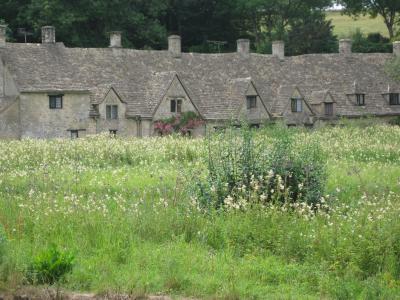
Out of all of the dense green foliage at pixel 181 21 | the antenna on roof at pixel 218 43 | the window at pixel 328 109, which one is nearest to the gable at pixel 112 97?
the dense green foliage at pixel 181 21

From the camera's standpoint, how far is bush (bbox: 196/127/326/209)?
16.8 m

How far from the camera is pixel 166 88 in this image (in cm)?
5291

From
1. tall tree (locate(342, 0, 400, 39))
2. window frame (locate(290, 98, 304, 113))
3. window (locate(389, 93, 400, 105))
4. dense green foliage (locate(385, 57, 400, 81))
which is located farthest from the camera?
tall tree (locate(342, 0, 400, 39))

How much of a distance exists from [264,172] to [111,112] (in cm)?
3603

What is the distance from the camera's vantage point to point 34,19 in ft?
217

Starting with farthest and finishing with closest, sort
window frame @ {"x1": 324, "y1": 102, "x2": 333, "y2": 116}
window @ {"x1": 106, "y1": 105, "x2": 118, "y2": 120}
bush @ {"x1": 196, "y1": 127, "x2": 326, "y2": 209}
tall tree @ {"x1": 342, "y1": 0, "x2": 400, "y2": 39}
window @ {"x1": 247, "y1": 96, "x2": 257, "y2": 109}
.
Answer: tall tree @ {"x1": 342, "y1": 0, "x2": 400, "y2": 39}, window frame @ {"x1": 324, "y1": 102, "x2": 333, "y2": 116}, window @ {"x1": 247, "y1": 96, "x2": 257, "y2": 109}, window @ {"x1": 106, "y1": 105, "x2": 118, "y2": 120}, bush @ {"x1": 196, "y1": 127, "x2": 326, "y2": 209}

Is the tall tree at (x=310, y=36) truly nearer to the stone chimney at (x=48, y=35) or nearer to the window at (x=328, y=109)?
the window at (x=328, y=109)

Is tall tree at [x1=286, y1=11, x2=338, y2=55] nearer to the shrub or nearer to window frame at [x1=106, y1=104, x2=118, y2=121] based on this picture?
the shrub

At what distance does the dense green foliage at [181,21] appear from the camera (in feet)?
218

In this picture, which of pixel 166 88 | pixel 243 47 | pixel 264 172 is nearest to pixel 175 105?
pixel 166 88

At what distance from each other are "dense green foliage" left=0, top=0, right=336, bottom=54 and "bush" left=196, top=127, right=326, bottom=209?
1916 inches

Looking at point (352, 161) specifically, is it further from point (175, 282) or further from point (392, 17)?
point (392, 17)

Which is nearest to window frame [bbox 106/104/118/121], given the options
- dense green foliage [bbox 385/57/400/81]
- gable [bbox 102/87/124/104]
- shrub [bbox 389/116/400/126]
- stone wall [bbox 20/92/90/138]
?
gable [bbox 102/87/124/104]

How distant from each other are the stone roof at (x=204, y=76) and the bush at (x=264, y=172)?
3120 cm
